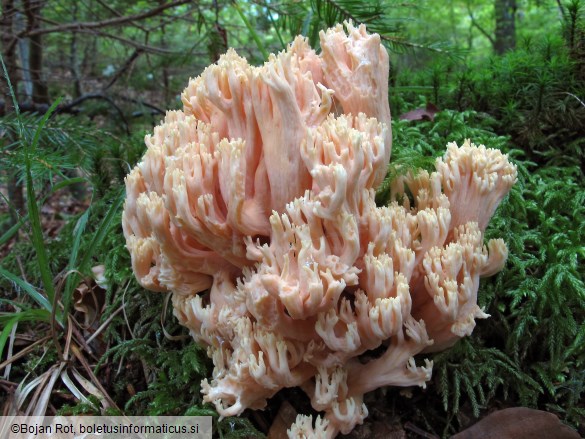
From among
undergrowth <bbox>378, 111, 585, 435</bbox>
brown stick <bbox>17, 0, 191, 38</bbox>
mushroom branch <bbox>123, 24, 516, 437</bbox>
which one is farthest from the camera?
brown stick <bbox>17, 0, 191, 38</bbox>

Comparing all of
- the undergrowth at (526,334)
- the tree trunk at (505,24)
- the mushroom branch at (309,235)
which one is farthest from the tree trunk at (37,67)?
the tree trunk at (505,24)

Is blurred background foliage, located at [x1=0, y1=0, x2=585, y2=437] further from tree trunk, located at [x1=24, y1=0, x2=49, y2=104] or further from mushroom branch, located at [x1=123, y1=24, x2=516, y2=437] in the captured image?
tree trunk, located at [x1=24, y1=0, x2=49, y2=104]

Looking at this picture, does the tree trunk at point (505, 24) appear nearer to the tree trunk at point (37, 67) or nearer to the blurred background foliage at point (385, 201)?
the blurred background foliage at point (385, 201)

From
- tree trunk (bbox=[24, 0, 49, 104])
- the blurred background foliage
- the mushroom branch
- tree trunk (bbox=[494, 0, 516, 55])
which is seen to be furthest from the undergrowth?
tree trunk (bbox=[494, 0, 516, 55])

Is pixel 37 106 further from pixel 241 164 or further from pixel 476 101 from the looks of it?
pixel 476 101

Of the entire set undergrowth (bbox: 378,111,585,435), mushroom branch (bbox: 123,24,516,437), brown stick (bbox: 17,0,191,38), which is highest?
brown stick (bbox: 17,0,191,38)

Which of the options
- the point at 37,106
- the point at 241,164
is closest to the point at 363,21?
the point at 241,164

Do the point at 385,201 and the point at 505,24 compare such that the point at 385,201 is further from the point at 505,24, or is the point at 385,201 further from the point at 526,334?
the point at 505,24

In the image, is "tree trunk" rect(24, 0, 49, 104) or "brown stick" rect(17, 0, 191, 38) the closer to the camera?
"brown stick" rect(17, 0, 191, 38)
